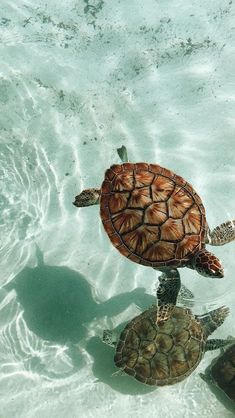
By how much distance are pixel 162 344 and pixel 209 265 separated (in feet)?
3.80

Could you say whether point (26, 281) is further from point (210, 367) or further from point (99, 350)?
point (210, 367)

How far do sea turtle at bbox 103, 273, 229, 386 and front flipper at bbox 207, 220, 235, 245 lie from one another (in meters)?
0.80

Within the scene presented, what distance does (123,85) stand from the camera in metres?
7.36

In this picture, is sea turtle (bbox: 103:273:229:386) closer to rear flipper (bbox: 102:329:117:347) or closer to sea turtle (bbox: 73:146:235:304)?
rear flipper (bbox: 102:329:117:347)

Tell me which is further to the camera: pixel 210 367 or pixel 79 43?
pixel 79 43

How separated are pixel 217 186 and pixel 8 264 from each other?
3.17 meters

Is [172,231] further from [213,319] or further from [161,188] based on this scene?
[213,319]

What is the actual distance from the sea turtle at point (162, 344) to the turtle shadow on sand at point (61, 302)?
48cm

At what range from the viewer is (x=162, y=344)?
5301mm

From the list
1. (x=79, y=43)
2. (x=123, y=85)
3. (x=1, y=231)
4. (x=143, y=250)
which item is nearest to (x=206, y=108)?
(x=123, y=85)

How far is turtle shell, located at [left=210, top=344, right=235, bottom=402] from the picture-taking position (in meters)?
5.46

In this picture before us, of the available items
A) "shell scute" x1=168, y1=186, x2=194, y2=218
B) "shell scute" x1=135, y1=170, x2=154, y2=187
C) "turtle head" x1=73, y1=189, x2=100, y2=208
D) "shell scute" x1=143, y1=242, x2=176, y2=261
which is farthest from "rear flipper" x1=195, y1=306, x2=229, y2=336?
"turtle head" x1=73, y1=189, x2=100, y2=208

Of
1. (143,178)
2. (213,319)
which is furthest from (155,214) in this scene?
(213,319)

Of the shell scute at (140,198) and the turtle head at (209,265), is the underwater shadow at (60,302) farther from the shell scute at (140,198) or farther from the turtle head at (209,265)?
the shell scute at (140,198)
